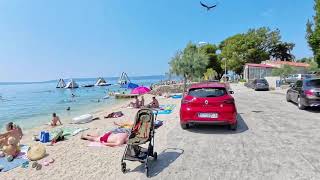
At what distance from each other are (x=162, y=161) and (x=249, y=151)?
2.27 m

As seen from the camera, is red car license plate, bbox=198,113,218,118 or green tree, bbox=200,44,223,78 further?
green tree, bbox=200,44,223,78

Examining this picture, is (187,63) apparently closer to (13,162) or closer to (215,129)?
(215,129)

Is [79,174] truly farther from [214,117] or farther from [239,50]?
[239,50]

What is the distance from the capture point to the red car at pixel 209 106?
28.6 feet

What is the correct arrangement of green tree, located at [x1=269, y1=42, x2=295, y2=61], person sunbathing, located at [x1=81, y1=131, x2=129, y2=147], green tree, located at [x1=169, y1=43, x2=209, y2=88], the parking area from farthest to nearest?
green tree, located at [x1=269, y1=42, x2=295, y2=61], green tree, located at [x1=169, y1=43, x2=209, y2=88], person sunbathing, located at [x1=81, y1=131, x2=129, y2=147], the parking area

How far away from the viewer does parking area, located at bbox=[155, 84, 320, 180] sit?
541cm

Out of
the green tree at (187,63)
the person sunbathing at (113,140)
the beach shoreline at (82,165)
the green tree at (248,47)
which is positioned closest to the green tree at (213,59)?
the green tree at (248,47)

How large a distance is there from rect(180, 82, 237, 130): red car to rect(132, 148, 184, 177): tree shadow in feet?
6.59

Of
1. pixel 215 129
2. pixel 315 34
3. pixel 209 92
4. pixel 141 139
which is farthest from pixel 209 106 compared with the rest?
pixel 315 34

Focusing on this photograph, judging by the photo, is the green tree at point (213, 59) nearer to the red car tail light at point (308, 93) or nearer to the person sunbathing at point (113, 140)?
the red car tail light at point (308, 93)

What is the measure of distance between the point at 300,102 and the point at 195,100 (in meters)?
7.88

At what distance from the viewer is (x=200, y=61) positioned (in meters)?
38.2

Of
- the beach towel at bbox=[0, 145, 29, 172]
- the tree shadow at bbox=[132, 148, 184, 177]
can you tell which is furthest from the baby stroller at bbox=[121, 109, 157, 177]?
the beach towel at bbox=[0, 145, 29, 172]

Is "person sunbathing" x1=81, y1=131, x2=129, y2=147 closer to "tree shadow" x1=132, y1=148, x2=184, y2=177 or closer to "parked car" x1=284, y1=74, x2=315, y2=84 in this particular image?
"tree shadow" x1=132, y1=148, x2=184, y2=177
